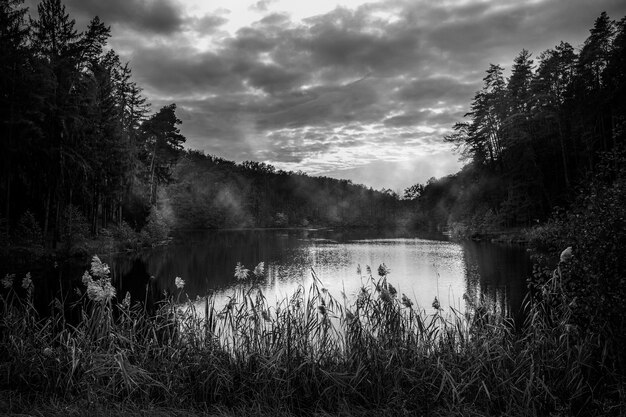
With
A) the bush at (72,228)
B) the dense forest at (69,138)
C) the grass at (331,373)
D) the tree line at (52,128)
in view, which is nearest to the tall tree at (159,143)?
the dense forest at (69,138)

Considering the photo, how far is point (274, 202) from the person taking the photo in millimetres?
147625

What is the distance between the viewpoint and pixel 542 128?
3925cm

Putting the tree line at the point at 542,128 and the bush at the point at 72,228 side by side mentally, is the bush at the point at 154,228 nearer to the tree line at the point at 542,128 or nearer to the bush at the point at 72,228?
the bush at the point at 72,228

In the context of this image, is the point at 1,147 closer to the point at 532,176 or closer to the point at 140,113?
the point at 140,113

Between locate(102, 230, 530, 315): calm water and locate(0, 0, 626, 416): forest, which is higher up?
locate(0, 0, 626, 416): forest

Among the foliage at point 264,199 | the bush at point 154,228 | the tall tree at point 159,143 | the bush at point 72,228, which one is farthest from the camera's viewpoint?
the foliage at point 264,199

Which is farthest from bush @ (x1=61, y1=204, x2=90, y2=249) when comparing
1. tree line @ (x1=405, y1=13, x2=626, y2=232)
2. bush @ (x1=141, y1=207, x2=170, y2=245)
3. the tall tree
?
tree line @ (x1=405, y1=13, x2=626, y2=232)

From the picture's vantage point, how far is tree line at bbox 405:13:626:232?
3241 centimetres

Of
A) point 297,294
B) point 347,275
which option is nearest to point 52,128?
point 347,275

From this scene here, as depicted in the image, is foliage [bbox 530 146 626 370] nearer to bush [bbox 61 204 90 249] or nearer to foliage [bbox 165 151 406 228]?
bush [bbox 61 204 90 249]

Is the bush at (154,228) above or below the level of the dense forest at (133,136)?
below

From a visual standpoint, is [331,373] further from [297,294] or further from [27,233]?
[27,233]

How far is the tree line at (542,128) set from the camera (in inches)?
1276

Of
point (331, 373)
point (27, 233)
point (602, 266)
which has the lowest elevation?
point (331, 373)
